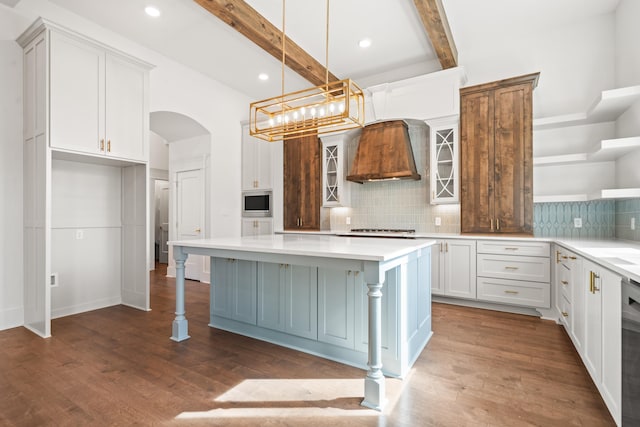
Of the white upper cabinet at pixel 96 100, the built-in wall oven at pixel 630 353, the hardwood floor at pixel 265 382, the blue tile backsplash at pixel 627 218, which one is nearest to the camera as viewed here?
the built-in wall oven at pixel 630 353

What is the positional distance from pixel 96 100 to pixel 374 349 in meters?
3.63

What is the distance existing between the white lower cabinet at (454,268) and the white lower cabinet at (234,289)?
2.36 meters

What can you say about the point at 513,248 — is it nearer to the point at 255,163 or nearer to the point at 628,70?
the point at 628,70

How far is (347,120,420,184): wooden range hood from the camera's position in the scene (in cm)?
443

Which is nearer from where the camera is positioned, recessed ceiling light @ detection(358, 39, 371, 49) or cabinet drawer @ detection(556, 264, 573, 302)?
cabinet drawer @ detection(556, 264, 573, 302)

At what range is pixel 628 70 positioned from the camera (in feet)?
10.6

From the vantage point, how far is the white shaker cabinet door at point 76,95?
10.0 ft

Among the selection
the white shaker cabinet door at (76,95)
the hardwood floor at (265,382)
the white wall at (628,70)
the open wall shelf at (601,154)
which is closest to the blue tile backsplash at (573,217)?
the white wall at (628,70)

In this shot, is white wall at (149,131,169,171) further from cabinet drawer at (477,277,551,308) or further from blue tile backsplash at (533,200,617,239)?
blue tile backsplash at (533,200,617,239)

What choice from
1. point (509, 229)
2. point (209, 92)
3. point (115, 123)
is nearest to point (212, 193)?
point (209, 92)

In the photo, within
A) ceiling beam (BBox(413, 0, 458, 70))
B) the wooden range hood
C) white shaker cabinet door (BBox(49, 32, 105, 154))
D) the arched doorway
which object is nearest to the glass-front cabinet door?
the wooden range hood

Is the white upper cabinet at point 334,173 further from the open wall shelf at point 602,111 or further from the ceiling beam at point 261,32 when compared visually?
the open wall shelf at point 602,111

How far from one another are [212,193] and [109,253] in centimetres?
182

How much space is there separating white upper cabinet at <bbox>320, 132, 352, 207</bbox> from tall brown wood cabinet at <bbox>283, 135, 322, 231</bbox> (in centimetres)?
10
